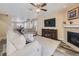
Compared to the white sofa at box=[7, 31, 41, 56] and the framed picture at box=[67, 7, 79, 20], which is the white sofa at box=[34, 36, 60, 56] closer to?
the white sofa at box=[7, 31, 41, 56]

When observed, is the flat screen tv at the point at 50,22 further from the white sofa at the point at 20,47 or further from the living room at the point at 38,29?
the white sofa at the point at 20,47

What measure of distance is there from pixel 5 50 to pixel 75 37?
997 millimetres

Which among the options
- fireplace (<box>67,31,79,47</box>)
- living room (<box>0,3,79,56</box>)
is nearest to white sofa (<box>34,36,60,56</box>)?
living room (<box>0,3,79,56</box>)

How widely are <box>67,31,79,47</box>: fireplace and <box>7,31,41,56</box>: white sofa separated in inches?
17.2

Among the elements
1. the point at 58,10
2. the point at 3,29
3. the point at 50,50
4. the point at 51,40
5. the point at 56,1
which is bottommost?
the point at 50,50

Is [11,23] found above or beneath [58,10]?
beneath

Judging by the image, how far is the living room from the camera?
1.89 m

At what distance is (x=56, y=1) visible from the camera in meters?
1.95

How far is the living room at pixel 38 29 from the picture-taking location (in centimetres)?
189

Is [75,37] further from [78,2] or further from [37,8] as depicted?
[37,8]

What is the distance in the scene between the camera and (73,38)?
189 centimetres

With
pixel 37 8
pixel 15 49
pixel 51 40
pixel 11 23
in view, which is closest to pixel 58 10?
pixel 37 8

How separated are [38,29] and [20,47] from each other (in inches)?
14.1

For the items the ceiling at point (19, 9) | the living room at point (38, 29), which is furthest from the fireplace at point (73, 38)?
the ceiling at point (19, 9)
